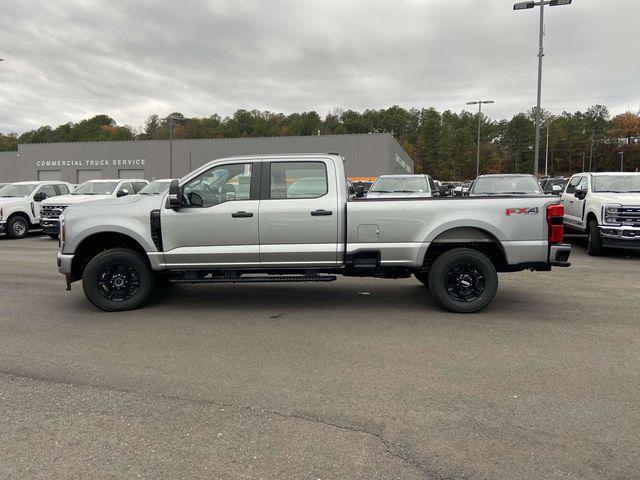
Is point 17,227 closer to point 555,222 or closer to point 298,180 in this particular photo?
point 298,180

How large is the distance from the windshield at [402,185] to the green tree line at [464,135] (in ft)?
328

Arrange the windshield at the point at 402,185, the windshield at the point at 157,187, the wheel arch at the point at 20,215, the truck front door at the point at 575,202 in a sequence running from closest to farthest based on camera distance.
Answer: the truck front door at the point at 575,202, the windshield at the point at 402,185, the wheel arch at the point at 20,215, the windshield at the point at 157,187

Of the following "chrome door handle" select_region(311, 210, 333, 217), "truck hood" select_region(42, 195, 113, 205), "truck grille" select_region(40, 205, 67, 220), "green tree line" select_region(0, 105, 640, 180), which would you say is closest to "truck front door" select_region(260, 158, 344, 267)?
"chrome door handle" select_region(311, 210, 333, 217)

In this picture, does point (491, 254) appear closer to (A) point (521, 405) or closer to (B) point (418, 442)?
(A) point (521, 405)

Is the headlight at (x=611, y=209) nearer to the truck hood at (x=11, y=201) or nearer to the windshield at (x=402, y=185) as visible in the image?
the windshield at (x=402, y=185)

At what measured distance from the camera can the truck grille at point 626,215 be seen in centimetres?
1108

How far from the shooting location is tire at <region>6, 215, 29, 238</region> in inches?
654

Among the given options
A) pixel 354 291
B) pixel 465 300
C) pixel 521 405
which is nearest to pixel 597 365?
pixel 521 405

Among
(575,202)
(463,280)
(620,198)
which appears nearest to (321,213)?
(463,280)

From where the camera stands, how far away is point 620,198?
37.4 ft

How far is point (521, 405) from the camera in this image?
3.86 metres

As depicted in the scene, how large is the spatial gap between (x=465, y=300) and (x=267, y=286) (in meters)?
3.25

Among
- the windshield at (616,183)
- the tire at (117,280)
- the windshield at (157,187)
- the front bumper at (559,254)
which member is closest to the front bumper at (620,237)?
the windshield at (616,183)

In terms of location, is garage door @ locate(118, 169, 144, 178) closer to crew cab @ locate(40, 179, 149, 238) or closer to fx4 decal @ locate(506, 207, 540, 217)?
crew cab @ locate(40, 179, 149, 238)
